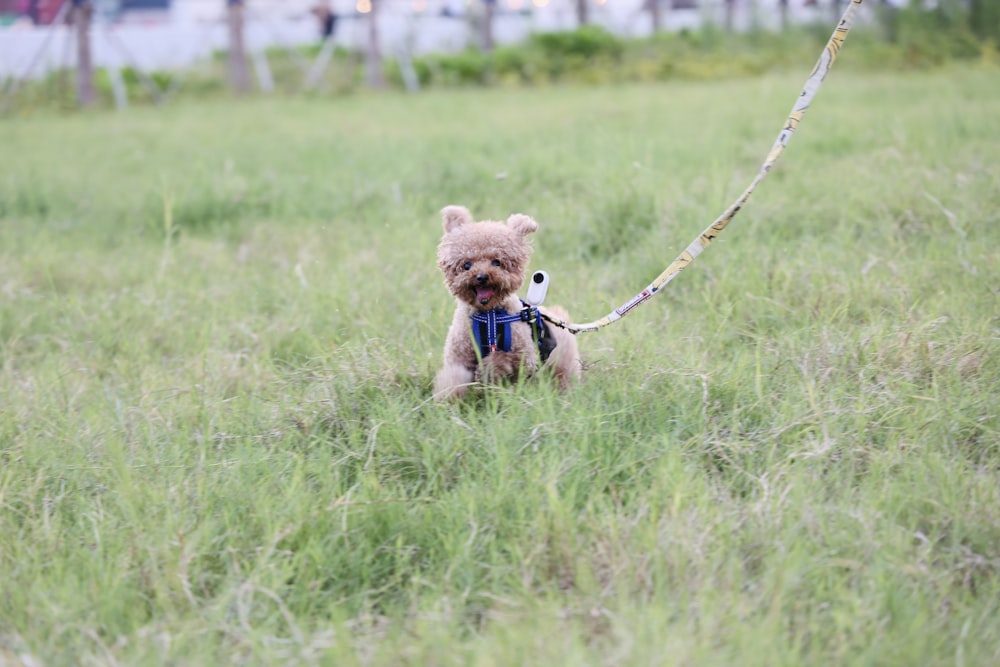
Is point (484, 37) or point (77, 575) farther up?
point (484, 37)

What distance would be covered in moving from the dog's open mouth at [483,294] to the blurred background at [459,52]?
478 inches

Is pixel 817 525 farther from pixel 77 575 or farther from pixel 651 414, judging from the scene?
pixel 77 575

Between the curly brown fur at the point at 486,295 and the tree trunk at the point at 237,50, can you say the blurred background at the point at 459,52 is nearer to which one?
the tree trunk at the point at 237,50

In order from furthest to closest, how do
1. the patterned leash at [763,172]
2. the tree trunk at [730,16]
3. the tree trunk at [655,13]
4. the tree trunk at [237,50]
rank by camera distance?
the tree trunk at [655,13] < the tree trunk at [730,16] < the tree trunk at [237,50] < the patterned leash at [763,172]

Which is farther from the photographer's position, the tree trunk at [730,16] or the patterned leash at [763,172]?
the tree trunk at [730,16]

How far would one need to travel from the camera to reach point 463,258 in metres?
3.31

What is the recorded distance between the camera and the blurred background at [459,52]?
47.3 feet

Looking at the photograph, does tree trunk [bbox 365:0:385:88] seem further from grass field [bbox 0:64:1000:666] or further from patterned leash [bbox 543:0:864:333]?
patterned leash [bbox 543:0:864:333]

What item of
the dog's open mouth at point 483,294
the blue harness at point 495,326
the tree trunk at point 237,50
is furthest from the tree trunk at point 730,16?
the dog's open mouth at point 483,294

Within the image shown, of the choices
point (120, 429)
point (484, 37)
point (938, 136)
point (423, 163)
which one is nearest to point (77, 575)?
point (120, 429)

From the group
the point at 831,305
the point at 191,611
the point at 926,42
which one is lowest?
the point at 191,611

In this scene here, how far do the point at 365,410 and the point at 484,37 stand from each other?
15.3m

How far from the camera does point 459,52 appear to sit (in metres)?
17.2

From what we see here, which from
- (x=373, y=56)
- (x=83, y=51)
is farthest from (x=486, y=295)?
(x=83, y=51)
